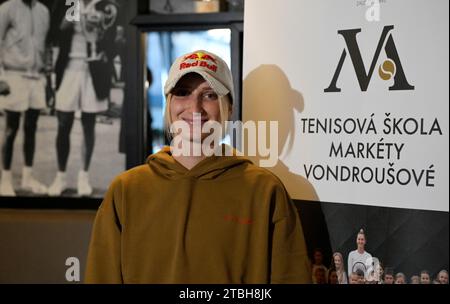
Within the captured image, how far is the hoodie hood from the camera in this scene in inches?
58.4

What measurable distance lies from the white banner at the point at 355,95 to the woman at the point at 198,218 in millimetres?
251

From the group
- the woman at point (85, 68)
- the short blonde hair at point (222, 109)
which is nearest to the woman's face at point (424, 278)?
the short blonde hair at point (222, 109)

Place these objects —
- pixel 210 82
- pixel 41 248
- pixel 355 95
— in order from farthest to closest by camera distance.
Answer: pixel 41 248 < pixel 355 95 < pixel 210 82

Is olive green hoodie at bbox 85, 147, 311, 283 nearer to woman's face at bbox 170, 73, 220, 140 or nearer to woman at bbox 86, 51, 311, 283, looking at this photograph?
woman at bbox 86, 51, 311, 283

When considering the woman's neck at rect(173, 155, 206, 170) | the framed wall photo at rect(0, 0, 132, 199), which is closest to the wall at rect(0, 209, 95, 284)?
the framed wall photo at rect(0, 0, 132, 199)

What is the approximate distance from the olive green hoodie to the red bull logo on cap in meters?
0.28

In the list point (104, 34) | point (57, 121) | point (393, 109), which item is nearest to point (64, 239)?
point (57, 121)

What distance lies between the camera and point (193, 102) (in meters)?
1.47

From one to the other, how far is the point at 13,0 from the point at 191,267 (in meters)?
1.54

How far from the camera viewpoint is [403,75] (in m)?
1.49

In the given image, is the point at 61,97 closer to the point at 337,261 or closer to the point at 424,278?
the point at 337,261

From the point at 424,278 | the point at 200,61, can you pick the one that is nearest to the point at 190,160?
the point at 200,61

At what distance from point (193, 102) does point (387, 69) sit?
0.62m
